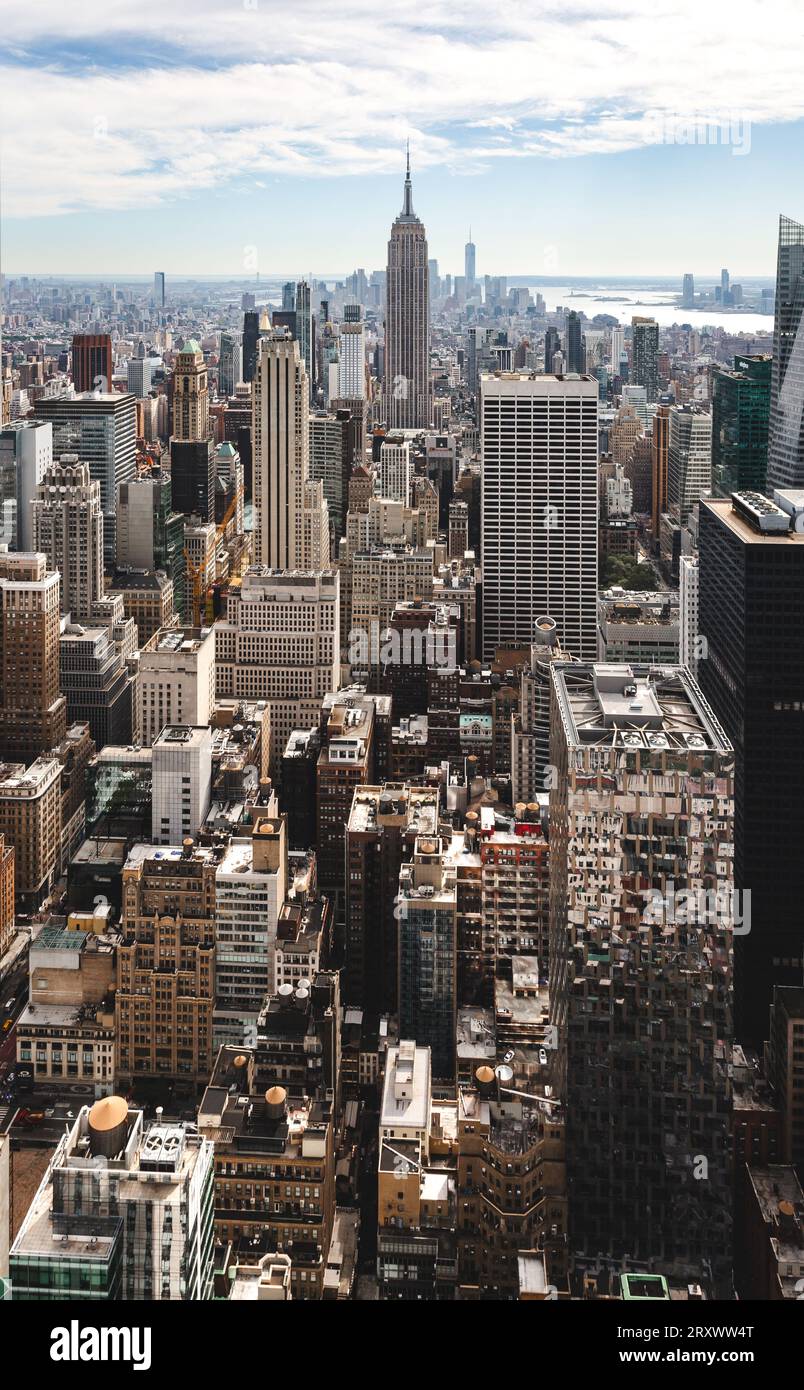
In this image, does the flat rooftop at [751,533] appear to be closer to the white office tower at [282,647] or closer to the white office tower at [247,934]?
the white office tower at [247,934]

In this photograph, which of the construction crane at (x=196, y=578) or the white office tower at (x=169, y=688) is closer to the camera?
the white office tower at (x=169, y=688)

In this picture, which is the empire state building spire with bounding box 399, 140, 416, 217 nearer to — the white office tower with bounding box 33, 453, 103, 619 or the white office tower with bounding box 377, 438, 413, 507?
the white office tower with bounding box 33, 453, 103, 619

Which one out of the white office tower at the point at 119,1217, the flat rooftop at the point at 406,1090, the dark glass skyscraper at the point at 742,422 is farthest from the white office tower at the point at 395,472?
the white office tower at the point at 119,1217

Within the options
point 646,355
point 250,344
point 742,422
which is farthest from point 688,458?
point 250,344

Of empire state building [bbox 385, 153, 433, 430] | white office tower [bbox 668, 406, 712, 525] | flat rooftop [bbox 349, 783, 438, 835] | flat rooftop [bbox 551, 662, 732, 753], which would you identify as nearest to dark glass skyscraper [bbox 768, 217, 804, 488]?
empire state building [bbox 385, 153, 433, 430]

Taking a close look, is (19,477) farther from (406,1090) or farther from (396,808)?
(406,1090)

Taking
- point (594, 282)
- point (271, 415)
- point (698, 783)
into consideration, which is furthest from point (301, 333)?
point (698, 783)
